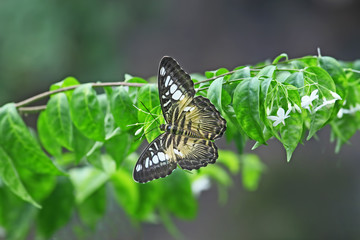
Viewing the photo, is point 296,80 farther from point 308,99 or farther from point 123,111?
point 123,111

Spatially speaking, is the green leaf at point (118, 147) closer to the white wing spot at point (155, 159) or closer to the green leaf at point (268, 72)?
the white wing spot at point (155, 159)

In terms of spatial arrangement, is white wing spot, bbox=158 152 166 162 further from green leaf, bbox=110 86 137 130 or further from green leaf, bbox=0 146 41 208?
green leaf, bbox=0 146 41 208

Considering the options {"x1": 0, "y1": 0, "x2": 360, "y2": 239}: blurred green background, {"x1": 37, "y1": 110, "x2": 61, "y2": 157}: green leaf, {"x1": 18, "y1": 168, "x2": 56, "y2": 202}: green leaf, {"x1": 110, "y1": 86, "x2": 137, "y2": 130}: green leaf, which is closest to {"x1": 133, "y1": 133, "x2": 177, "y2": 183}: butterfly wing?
{"x1": 110, "y1": 86, "x2": 137, "y2": 130}: green leaf

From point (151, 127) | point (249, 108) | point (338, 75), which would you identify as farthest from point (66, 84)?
point (338, 75)

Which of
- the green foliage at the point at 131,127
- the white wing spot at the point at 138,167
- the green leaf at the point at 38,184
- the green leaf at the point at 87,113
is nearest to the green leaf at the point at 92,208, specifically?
the green foliage at the point at 131,127

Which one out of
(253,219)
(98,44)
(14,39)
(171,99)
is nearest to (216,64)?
(98,44)
